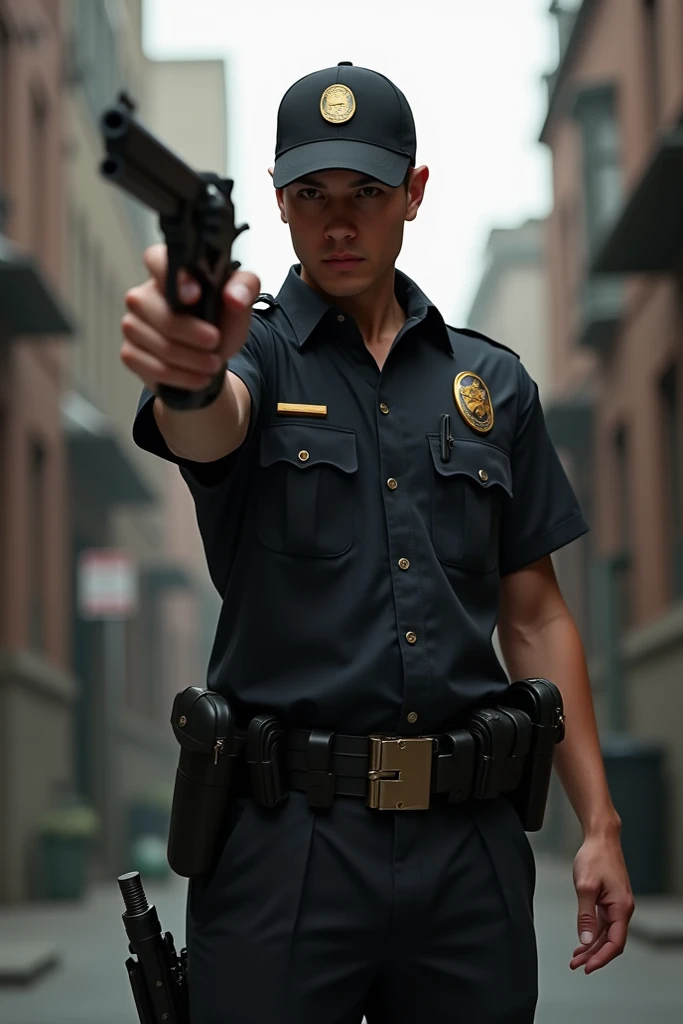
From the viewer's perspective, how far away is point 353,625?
282cm

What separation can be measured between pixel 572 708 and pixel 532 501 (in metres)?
0.38

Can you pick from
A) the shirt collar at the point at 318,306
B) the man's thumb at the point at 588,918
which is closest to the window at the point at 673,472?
the shirt collar at the point at 318,306

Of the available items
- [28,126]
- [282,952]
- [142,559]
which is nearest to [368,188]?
→ [282,952]

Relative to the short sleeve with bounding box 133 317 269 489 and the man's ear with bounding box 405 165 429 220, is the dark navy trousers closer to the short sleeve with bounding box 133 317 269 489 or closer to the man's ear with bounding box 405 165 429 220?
the short sleeve with bounding box 133 317 269 489

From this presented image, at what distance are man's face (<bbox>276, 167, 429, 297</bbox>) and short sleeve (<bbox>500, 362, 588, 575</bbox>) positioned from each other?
1.45ft

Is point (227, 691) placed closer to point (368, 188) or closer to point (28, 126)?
point (368, 188)

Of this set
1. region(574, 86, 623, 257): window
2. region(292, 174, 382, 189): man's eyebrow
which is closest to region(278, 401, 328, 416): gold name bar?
region(292, 174, 382, 189): man's eyebrow

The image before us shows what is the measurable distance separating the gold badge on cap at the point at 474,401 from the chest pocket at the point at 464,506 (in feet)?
0.14

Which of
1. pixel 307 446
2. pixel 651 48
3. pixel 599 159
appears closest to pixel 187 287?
pixel 307 446

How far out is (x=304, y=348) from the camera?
2.98 meters

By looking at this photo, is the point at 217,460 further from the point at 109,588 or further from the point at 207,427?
the point at 109,588

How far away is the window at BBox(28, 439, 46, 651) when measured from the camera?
18141mm

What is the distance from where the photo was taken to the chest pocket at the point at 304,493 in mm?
2814

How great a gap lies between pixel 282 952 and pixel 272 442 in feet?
2.63
